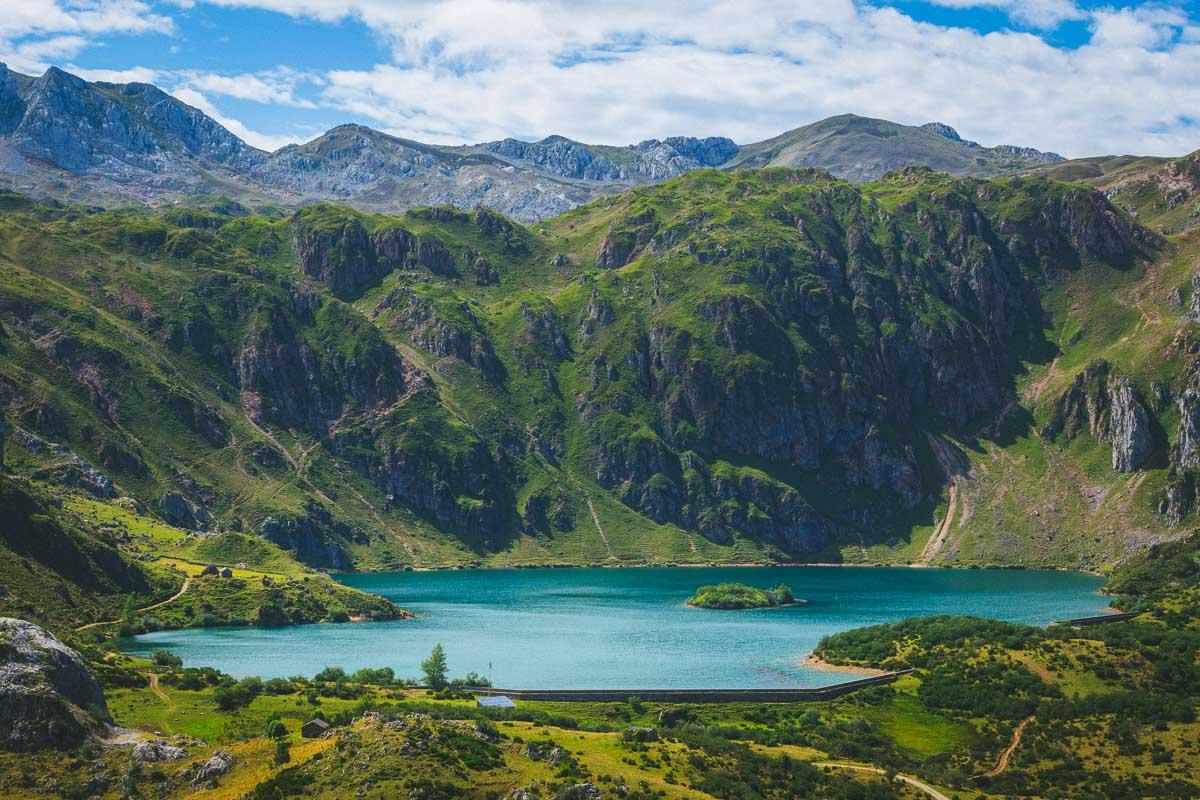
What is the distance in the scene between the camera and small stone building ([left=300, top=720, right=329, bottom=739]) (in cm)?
10526

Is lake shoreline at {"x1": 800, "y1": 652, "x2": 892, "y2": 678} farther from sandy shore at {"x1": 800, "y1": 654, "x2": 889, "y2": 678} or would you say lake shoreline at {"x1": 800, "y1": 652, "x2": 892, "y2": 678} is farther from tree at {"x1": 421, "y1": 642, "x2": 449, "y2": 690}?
tree at {"x1": 421, "y1": 642, "x2": 449, "y2": 690}

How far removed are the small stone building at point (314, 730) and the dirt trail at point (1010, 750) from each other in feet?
236

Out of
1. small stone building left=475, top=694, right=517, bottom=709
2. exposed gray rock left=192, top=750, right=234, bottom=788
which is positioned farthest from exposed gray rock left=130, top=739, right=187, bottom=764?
small stone building left=475, top=694, right=517, bottom=709

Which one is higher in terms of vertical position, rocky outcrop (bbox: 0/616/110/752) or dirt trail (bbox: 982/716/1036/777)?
rocky outcrop (bbox: 0/616/110/752)

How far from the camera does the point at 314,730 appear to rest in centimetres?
10588

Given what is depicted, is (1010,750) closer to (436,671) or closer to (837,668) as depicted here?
(837,668)

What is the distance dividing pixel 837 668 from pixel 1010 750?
53.4m

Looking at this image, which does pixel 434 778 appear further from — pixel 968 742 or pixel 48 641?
pixel 968 742

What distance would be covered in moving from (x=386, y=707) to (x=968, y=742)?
230 ft

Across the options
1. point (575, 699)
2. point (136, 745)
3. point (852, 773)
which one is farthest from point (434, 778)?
point (575, 699)

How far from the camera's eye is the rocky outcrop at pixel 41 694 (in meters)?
92.3

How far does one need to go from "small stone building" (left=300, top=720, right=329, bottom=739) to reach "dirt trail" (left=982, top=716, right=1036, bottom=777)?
71892 millimetres

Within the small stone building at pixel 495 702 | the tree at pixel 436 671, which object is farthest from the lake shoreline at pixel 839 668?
the tree at pixel 436 671

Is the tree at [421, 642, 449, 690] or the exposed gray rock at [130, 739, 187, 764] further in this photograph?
the tree at [421, 642, 449, 690]
